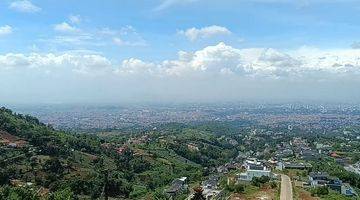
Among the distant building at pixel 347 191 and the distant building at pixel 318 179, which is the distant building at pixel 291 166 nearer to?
the distant building at pixel 318 179

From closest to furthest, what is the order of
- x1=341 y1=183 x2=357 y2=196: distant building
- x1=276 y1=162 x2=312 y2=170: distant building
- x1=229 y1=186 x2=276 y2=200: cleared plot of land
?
x1=229 y1=186 x2=276 y2=200: cleared plot of land, x1=341 y1=183 x2=357 y2=196: distant building, x1=276 y1=162 x2=312 y2=170: distant building

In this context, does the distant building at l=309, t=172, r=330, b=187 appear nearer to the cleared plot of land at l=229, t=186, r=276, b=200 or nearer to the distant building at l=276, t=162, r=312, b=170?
the cleared plot of land at l=229, t=186, r=276, b=200

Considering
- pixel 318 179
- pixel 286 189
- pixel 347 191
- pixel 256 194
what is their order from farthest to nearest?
1. pixel 318 179
2. pixel 347 191
3. pixel 286 189
4. pixel 256 194

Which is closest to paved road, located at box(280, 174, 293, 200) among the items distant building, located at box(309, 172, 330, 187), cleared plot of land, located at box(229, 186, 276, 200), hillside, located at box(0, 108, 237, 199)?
cleared plot of land, located at box(229, 186, 276, 200)

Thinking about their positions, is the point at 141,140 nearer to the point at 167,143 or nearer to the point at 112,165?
the point at 167,143

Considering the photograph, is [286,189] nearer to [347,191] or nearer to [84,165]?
[347,191]

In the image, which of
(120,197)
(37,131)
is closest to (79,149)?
(37,131)

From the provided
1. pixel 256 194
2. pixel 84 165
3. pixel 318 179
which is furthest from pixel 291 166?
pixel 84 165

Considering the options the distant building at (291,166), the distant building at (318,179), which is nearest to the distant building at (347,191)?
the distant building at (318,179)
